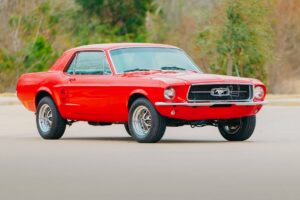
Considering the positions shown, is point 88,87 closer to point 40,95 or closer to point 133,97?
point 133,97

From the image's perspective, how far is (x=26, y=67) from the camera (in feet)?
166

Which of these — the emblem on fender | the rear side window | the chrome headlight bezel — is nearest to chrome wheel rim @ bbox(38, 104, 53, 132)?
the rear side window

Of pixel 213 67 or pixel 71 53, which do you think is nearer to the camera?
pixel 71 53

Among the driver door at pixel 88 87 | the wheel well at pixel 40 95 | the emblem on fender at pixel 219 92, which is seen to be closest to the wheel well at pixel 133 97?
the driver door at pixel 88 87

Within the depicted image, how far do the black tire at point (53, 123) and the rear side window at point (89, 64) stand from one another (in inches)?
26.9

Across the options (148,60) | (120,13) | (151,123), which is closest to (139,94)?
(151,123)

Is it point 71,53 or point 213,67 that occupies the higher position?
point 71,53

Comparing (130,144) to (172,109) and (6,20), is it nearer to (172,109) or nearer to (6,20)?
(172,109)

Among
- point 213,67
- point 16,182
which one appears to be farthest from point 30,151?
point 213,67

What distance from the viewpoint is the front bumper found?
18562mm

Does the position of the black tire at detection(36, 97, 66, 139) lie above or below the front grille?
below

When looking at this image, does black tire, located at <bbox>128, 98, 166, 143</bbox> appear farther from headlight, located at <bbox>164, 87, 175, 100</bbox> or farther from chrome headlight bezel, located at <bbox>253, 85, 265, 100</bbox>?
chrome headlight bezel, located at <bbox>253, 85, 265, 100</bbox>

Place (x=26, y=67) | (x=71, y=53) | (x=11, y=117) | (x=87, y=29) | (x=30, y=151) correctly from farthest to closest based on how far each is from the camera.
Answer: (x=87, y=29), (x=26, y=67), (x=11, y=117), (x=71, y=53), (x=30, y=151)

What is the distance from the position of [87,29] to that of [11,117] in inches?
1059
